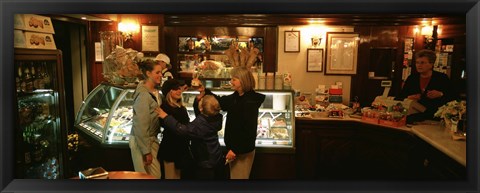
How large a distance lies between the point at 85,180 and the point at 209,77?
1686 mm

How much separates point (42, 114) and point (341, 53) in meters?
5.08

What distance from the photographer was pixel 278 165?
333 centimetres

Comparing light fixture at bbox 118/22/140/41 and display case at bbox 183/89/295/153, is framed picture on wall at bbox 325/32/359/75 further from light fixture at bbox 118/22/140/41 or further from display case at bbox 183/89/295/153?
light fixture at bbox 118/22/140/41

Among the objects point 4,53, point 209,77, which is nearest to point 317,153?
point 209,77

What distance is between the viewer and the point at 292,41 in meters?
6.46

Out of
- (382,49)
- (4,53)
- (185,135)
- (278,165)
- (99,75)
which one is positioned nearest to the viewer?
(4,53)

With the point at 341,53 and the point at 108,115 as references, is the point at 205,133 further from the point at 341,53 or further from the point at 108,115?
the point at 341,53

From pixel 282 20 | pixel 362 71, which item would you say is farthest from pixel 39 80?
pixel 362 71

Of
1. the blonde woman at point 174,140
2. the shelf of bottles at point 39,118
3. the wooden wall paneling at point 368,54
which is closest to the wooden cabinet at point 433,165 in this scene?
the blonde woman at point 174,140

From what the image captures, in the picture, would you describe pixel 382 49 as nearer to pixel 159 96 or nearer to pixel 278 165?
pixel 278 165

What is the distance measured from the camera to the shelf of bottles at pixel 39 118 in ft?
9.70

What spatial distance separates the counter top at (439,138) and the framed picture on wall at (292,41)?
9.28 ft

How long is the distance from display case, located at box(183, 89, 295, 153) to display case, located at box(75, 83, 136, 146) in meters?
0.62

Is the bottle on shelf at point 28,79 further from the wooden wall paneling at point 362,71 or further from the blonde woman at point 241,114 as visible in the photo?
the wooden wall paneling at point 362,71
